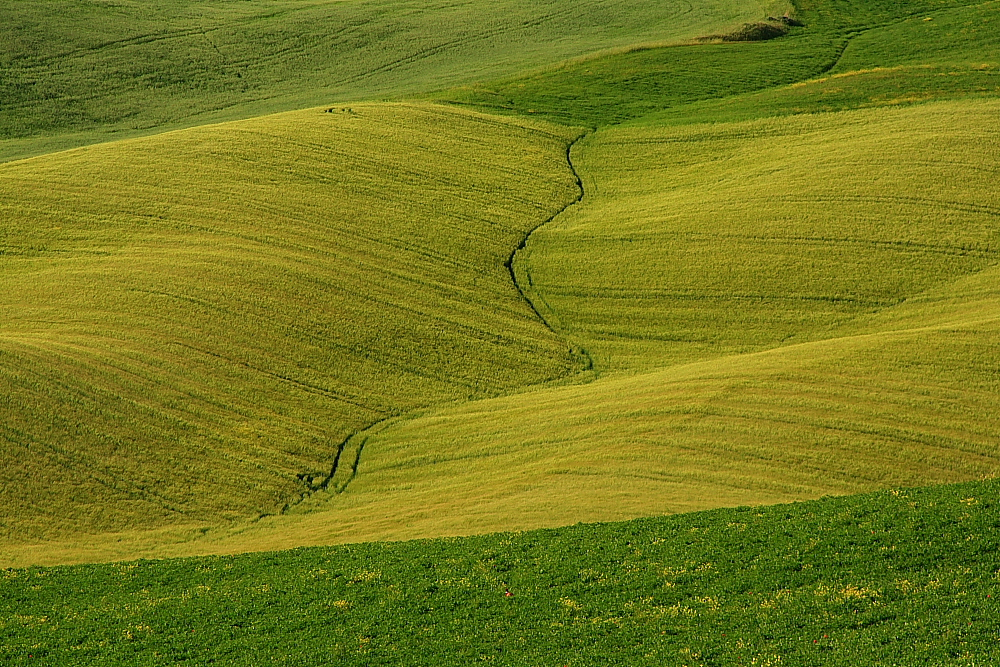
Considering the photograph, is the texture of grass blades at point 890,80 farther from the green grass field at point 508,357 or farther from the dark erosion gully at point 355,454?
the dark erosion gully at point 355,454

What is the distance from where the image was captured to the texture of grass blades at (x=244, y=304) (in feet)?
98.8

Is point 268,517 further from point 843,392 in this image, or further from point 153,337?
point 843,392

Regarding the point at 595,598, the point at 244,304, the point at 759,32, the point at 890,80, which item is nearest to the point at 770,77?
the point at 890,80

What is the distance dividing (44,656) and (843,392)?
2315cm

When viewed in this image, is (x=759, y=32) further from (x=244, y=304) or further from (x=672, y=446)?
(x=672, y=446)

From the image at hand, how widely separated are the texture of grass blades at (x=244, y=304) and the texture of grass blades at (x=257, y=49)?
13.0 m

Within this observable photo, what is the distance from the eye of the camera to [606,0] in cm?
8950

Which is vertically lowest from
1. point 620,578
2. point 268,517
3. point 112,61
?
point 268,517

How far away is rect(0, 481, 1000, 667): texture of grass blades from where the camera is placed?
16.4 m

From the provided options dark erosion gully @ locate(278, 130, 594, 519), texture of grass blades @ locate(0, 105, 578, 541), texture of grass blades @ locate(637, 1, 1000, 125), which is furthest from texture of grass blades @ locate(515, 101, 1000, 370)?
texture of grass blades @ locate(637, 1, 1000, 125)

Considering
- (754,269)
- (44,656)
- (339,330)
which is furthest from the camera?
(754,269)

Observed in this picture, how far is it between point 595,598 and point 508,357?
20.9 m

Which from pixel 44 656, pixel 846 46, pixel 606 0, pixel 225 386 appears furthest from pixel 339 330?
pixel 606 0

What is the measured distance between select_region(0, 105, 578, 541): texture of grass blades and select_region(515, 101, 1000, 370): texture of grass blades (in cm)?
267
